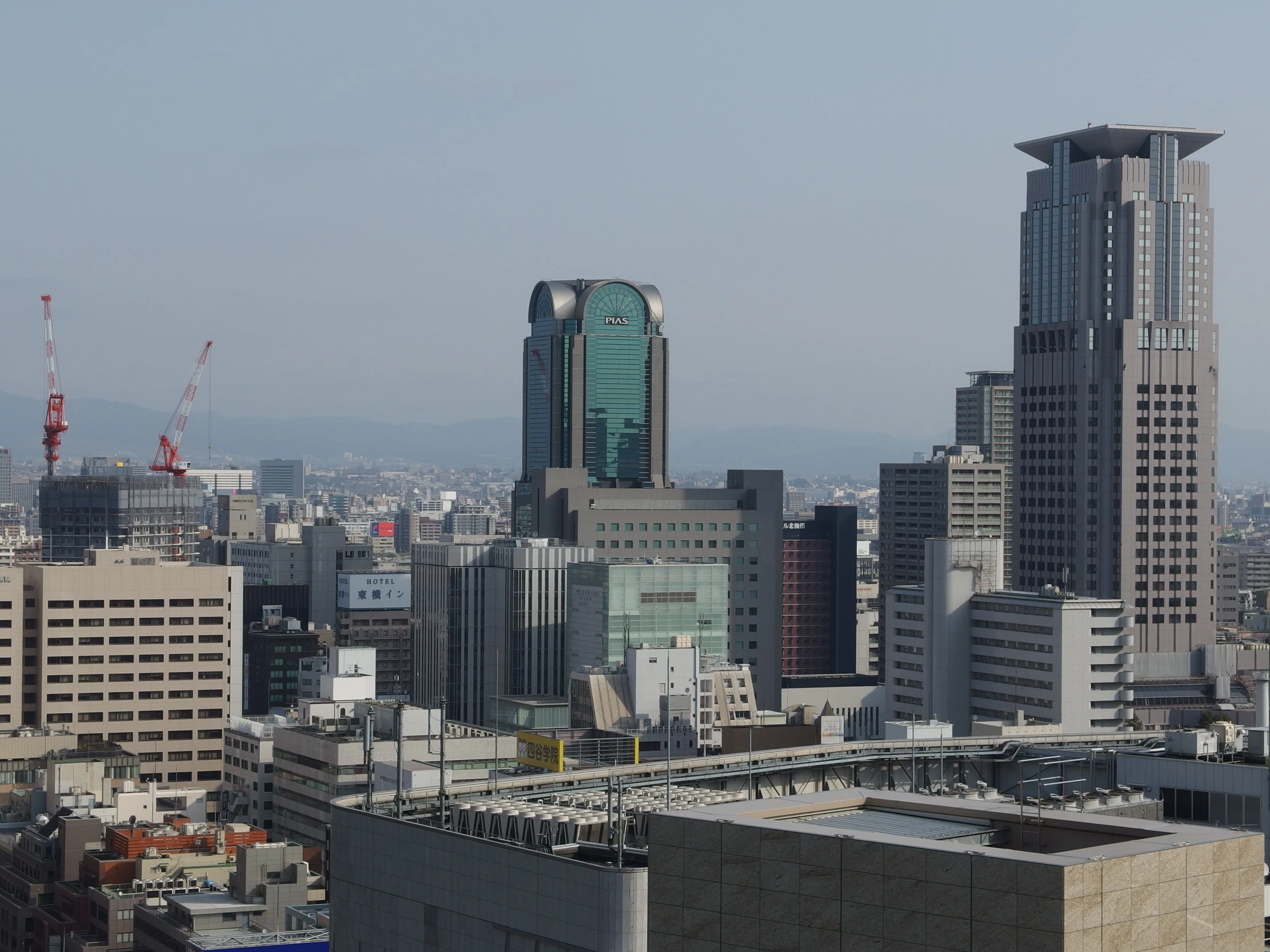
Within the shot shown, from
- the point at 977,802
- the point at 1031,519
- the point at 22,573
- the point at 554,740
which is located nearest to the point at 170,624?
the point at 22,573

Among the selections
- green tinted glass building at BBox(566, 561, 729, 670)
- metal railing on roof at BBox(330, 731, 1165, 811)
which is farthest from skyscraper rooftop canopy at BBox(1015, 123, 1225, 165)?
metal railing on roof at BBox(330, 731, 1165, 811)

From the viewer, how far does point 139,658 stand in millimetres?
144250

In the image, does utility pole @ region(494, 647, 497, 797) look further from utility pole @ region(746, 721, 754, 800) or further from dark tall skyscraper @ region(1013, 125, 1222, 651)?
dark tall skyscraper @ region(1013, 125, 1222, 651)

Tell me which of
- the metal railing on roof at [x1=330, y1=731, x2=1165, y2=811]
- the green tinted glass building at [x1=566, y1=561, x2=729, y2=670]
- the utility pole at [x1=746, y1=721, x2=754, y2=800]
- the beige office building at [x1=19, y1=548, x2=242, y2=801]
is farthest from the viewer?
the green tinted glass building at [x1=566, y1=561, x2=729, y2=670]

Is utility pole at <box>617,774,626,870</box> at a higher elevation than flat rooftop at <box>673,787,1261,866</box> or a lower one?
lower

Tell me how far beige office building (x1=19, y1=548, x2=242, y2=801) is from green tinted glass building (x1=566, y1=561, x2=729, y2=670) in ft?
94.9

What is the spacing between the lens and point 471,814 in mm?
44438

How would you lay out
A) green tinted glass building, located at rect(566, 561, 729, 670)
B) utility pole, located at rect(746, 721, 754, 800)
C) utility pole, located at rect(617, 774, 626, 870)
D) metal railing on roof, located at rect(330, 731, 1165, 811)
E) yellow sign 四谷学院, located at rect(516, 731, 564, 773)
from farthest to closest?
green tinted glass building, located at rect(566, 561, 729, 670) < yellow sign 四谷学院, located at rect(516, 731, 564, 773) < utility pole, located at rect(746, 721, 754, 800) < metal railing on roof, located at rect(330, 731, 1165, 811) < utility pole, located at rect(617, 774, 626, 870)

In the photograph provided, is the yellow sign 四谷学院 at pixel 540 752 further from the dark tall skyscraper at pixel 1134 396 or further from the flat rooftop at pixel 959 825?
the flat rooftop at pixel 959 825

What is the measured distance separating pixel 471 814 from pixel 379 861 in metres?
2.13

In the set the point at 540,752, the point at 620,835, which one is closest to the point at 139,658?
the point at 540,752

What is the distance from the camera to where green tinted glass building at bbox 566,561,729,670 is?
162 meters

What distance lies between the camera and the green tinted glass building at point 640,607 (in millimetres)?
161750

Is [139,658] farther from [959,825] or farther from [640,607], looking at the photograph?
[959,825]
